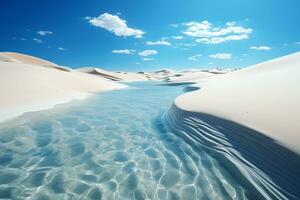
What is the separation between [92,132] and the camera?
7438 millimetres

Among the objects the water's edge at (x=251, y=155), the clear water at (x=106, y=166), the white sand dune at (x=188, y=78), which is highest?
the white sand dune at (x=188, y=78)

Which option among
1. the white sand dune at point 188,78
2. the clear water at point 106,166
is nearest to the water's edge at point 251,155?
the clear water at point 106,166

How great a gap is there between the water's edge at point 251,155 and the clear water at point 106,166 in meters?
0.24

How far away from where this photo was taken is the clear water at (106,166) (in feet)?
12.9

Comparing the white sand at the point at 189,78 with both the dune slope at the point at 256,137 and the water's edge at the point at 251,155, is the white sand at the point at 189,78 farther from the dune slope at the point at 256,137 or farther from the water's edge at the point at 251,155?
the water's edge at the point at 251,155

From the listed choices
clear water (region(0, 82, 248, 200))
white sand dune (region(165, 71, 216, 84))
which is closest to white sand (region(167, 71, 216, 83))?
white sand dune (region(165, 71, 216, 84))

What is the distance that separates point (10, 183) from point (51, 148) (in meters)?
1.80

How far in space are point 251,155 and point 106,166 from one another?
3073mm

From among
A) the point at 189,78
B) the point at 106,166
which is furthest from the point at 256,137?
the point at 189,78

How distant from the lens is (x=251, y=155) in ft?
14.1

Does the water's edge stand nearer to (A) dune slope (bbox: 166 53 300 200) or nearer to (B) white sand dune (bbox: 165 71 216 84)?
(A) dune slope (bbox: 166 53 300 200)

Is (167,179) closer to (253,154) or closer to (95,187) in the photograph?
(95,187)

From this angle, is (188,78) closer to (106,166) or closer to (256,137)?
(256,137)

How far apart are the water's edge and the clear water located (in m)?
0.24
